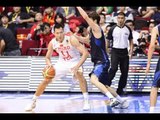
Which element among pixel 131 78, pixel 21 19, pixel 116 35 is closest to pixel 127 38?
pixel 116 35

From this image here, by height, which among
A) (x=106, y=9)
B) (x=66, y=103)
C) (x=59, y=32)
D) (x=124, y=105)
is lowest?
(x=66, y=103)

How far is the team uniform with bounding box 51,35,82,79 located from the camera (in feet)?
29.4

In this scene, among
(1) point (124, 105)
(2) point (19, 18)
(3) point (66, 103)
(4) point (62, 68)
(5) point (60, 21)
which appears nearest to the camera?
(4) point (62, 68)

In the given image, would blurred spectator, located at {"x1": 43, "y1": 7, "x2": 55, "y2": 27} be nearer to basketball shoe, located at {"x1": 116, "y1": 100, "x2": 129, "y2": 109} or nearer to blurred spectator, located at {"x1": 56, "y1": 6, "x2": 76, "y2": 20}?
blurred spectator, located at {"x1": 56, "y1": 6, "x2": 76, "y2": 20}

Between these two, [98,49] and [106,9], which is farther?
[106,9]

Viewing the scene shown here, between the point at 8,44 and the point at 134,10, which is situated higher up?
the point at 134,10

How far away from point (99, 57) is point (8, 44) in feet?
11.8

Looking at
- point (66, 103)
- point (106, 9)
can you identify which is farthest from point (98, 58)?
point (106, 9)

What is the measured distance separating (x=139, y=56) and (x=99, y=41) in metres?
2.56

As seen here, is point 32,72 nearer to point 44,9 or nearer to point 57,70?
point 57,70

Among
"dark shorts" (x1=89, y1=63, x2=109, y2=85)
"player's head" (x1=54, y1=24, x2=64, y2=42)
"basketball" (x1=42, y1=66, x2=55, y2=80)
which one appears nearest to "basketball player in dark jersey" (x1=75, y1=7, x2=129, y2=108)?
"dark shorts" (x1=89, y1=63, x2=109, y2=85)

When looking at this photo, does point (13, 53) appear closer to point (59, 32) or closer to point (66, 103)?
point (66, 103)

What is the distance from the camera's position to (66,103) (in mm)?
9820

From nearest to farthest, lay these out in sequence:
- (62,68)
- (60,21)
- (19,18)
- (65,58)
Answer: (62,68) < (65,58) < (60,21) < (19,18)
